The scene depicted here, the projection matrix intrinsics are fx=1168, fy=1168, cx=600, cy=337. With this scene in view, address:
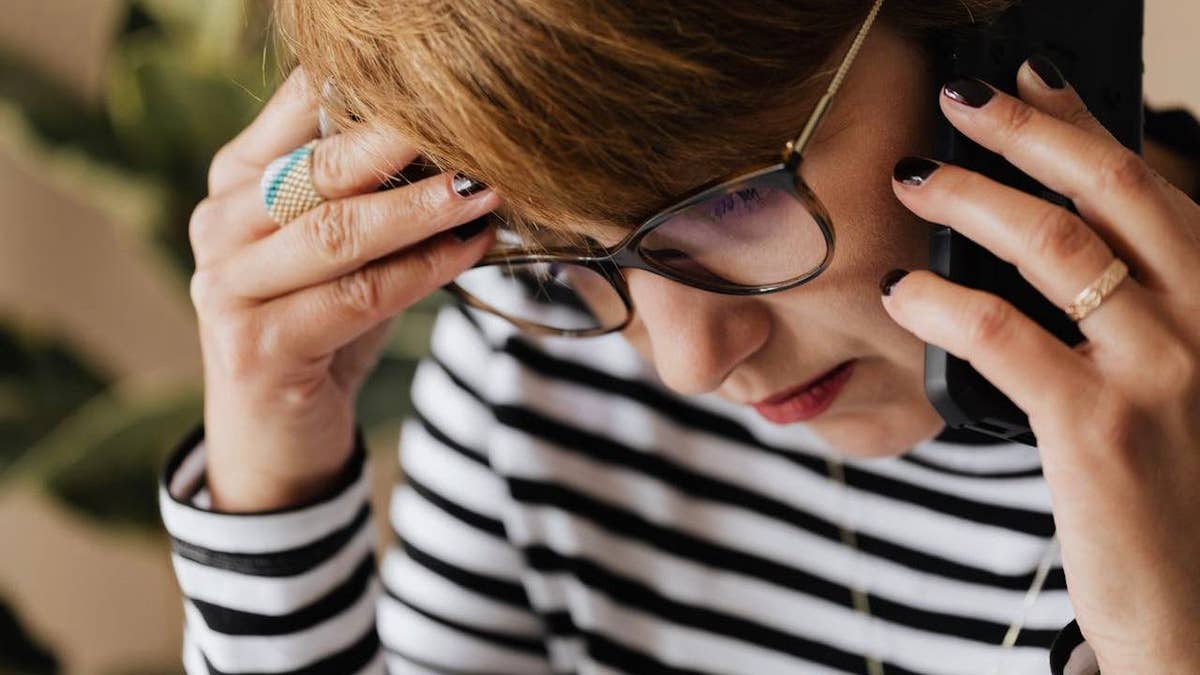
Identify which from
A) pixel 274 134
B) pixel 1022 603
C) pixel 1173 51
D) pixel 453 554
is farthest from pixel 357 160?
pixel 1173 51

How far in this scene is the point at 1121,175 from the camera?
621 mm

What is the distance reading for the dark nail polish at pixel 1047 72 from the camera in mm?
649

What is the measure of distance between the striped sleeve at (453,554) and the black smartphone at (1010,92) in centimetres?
52

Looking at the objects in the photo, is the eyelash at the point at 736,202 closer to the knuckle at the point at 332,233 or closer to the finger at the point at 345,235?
the finger at the point at 345,235

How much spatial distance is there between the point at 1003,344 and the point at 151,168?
1.17 metres

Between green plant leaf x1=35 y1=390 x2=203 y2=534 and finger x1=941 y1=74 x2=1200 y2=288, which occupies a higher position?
finger x1=941 y1=74 x2=1200 y2=288

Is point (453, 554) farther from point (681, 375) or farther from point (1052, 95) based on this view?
point (1052, 95)

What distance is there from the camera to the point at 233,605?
94 cm

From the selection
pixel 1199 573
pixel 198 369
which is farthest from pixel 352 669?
pixel 198 369

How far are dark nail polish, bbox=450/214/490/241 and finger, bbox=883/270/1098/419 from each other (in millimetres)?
273

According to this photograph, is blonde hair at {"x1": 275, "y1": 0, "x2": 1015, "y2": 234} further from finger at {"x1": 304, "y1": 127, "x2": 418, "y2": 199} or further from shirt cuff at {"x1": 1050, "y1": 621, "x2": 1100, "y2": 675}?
shirt cuff at {"x1": 1050, "y1": 621, "x2": 1100, "y2": 675}

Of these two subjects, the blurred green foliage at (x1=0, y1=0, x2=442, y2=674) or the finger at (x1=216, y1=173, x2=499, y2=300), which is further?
the blurred green foliage at (x1=0, y1=0, x2=442, y2=674)

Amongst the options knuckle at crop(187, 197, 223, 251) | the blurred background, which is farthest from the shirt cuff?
knuckle at crop(187, 197, 223, 251)

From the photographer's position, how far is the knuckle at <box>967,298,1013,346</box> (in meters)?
0.63
